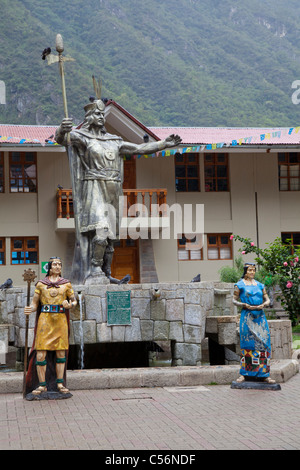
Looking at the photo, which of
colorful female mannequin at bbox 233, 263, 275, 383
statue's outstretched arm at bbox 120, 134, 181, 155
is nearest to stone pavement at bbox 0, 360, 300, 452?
colorful female mannequin at bbox 233, 263, 275, 383

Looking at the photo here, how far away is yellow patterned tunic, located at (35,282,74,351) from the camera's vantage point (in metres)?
8.41

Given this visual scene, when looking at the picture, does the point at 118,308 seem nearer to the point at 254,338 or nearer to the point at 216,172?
the point at 254,338

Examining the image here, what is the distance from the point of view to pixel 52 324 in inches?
333

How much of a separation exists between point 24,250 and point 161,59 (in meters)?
36.4

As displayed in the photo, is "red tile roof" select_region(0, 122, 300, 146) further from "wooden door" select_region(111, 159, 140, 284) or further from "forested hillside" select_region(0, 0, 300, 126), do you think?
"forested hillside" select_region(0, 0, 300, 126)

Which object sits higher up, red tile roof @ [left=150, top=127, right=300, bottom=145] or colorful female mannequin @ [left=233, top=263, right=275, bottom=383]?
red tile roof @ [left=150, top=127, right=300, bottom=145]

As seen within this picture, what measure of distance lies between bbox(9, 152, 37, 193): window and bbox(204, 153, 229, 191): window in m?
5.93

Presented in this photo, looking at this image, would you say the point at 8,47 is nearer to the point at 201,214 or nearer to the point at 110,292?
the point at 201,214

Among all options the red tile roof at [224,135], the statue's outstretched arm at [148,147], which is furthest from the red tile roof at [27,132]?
the statue's outstretched arm at [148,147]

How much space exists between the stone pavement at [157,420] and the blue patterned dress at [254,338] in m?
0.35

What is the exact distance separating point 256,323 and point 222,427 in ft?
8.74

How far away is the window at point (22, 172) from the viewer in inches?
856

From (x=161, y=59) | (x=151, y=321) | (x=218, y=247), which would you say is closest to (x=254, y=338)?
(x=151, y=321)

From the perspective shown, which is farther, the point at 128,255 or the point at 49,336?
the point at 128,255
